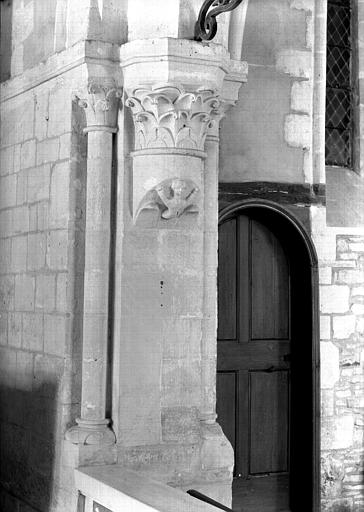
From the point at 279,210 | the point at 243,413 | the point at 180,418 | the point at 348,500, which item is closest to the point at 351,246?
the point at 279,210

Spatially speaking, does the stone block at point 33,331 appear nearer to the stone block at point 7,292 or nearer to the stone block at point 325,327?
the stone block at point 7,292

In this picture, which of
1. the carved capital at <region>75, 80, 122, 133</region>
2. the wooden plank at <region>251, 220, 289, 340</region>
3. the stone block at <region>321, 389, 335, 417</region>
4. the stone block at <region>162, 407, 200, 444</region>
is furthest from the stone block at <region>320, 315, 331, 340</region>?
the carved capital at <region>75, 80, 122, 133</region>

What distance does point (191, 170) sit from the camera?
4.20 metres

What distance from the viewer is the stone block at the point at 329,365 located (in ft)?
18.8

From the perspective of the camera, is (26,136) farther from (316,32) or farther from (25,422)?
(316,32)

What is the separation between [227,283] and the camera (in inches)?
218

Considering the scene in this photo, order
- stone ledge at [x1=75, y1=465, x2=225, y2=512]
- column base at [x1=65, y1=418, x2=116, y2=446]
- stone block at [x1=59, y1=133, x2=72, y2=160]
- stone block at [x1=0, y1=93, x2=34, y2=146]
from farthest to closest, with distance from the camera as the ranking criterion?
stone block at [x1=0, y1=93, x2=34, y2=146], stone block at [x1=59, y1=133, x2=72, y2=160], column base at [x1=65, y1=418, x2=116, y2=446], stone ledge at [x1=75, y1=465, x2=225, y2=512]

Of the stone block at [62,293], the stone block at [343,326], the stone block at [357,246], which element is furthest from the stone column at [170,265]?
the stone block at [357,246]

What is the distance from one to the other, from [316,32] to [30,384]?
3084 millimetres

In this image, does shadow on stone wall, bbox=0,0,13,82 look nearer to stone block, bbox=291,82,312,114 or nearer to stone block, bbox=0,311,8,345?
stone block, bbox=0,311,8,345

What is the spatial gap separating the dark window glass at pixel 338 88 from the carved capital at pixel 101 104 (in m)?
2.34

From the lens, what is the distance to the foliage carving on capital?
13.5ft

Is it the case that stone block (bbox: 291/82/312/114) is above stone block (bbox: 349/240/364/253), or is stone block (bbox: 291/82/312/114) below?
above

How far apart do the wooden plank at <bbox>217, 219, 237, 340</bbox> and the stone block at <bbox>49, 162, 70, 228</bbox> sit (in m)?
1.40
